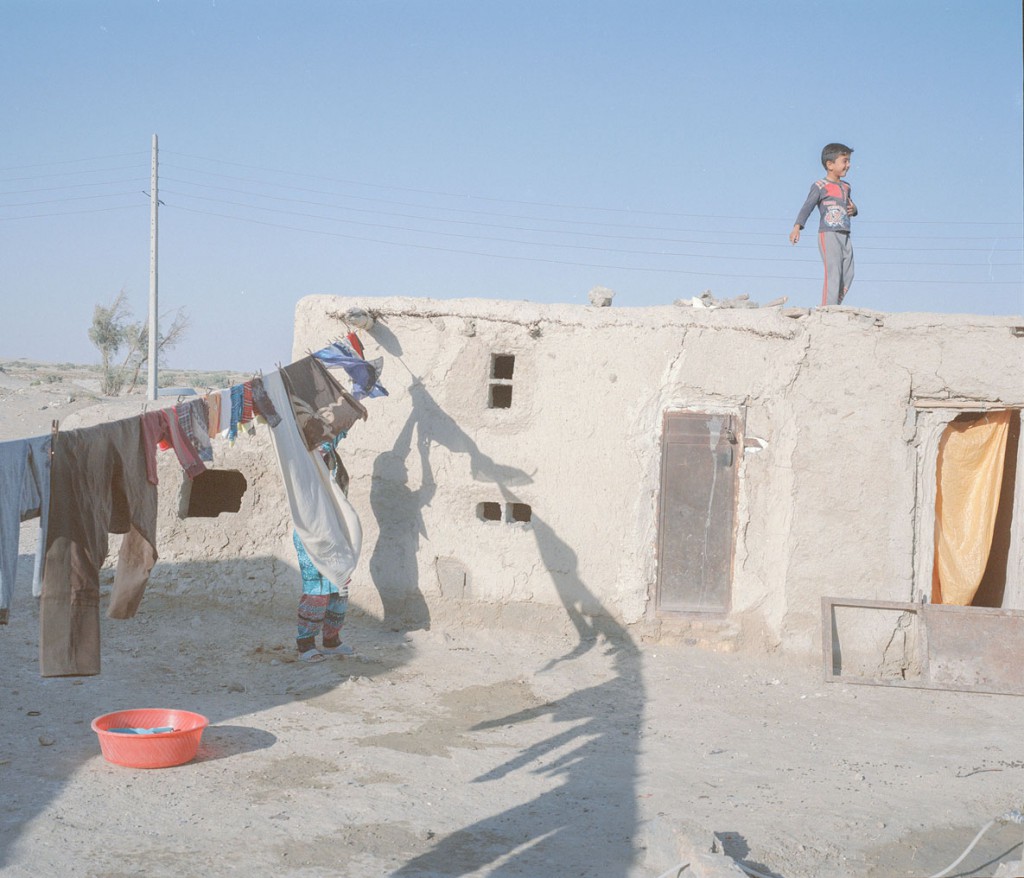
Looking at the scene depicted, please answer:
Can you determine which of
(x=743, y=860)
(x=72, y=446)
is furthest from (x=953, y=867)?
(x=72, y=446)

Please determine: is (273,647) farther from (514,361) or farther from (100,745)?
(514,361)

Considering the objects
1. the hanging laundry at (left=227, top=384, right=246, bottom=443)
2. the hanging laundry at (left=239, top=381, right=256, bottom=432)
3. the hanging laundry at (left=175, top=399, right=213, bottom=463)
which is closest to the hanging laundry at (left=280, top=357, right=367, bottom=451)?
the hanging laundry at (left=239, top=381, right=256, bottom=432)

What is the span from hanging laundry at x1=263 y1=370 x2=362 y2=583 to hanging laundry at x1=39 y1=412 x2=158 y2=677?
43.6 inches

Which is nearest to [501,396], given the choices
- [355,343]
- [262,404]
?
[355,343]

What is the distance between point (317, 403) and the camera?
6297 mm

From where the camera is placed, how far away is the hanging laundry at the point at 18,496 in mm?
4574

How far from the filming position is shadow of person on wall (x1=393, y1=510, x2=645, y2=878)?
4086 millimetres

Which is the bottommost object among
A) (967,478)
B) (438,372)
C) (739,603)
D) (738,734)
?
(738,734)

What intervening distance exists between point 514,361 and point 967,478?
11.6ft

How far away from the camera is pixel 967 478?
297 inches

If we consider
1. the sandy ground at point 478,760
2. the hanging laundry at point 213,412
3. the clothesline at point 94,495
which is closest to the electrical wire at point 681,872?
the sandy ground at point 478,760

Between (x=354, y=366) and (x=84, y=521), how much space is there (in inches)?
91.2

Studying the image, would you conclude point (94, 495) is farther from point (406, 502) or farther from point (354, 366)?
point (406, 502)

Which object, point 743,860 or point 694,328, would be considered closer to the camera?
point 743,860
